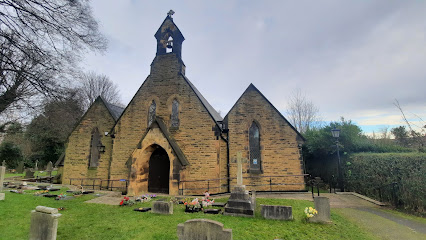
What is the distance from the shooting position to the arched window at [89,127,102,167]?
15.3 meters

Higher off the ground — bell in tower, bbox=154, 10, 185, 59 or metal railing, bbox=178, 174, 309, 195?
bell in tower, bbox=154, 10, 185, 59

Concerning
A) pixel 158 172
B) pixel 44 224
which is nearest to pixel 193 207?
pixel 44 224

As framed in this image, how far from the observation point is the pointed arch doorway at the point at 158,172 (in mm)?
12812

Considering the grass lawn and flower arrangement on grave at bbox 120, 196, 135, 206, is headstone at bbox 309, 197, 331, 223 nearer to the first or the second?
the grass lawn

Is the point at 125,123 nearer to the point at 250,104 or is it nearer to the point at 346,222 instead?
the point at 250,104

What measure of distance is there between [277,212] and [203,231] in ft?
12.7

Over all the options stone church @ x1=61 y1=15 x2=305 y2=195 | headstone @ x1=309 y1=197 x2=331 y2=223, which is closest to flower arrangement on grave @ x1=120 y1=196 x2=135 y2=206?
stone church @ x1=61 y1=15 x2=305 y2=195

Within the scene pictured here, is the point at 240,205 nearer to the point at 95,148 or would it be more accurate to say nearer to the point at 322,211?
the point at 322,211

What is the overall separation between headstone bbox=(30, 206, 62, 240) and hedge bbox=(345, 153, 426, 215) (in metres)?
12.9

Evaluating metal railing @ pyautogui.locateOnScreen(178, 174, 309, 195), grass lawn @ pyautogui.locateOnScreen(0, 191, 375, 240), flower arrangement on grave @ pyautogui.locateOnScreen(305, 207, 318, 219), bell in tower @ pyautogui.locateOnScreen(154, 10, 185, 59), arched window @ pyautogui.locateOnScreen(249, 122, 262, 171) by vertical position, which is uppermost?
bell in tower @ pyautogui.locateOnScreen(154, 10, 185, 59)

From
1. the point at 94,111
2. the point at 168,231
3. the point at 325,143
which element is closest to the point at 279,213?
the point at 168,231

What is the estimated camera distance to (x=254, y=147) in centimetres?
1328

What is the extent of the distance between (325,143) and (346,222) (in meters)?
9.88

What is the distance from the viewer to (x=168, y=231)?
5836 mm
